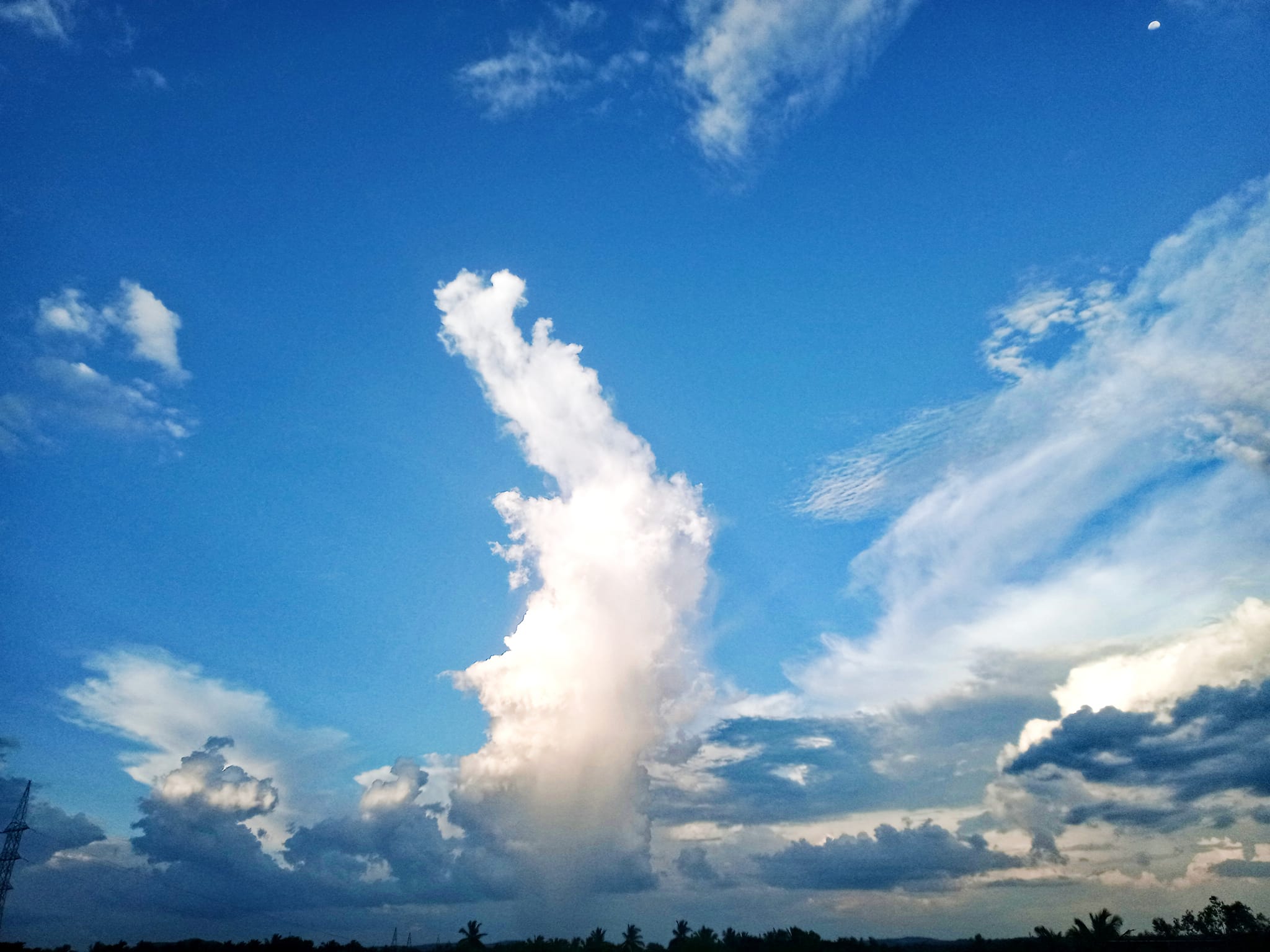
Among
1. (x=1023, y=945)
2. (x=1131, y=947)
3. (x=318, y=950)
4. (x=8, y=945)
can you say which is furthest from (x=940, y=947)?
(x=8, y=945)

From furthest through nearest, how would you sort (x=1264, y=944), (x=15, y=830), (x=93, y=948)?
1. (x=93, y=948)
2. (x=15, y=830)
3. (x=1264, y=944)

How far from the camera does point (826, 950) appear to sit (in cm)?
14112

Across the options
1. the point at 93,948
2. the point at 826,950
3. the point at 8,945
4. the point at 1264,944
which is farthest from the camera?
the point at 93,948

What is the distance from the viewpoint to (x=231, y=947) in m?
183

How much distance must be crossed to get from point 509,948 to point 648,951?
38.9 metres

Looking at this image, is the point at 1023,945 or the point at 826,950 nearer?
the point at 1023,945

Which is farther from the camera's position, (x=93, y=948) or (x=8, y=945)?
(x=93, y=948)

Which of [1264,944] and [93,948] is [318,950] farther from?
[1264,944]

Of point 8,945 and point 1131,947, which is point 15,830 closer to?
point 8,945

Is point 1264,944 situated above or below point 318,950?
above

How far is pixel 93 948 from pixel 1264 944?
739 feet

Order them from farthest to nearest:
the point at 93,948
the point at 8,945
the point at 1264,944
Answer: the point at 93,948, the point at 8,945, the point at 1264,944

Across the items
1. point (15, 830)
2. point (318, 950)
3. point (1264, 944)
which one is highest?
point (15, 830)

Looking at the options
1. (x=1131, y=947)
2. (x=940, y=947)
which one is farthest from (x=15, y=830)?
(x=1131, y=947)
